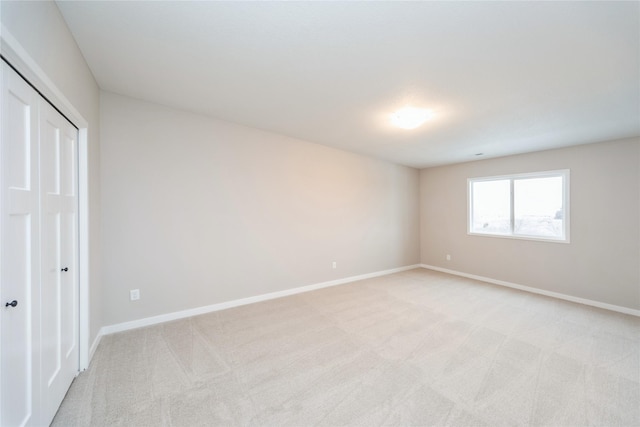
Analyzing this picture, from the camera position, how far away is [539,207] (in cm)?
438

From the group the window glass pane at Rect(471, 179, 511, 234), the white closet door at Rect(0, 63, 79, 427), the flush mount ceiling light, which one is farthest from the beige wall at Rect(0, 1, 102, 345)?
the window glass pane at Rect(471, 179, 511, 234)

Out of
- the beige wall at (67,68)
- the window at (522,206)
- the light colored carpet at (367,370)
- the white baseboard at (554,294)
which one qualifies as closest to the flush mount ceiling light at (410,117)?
the light colored carpet at (367,370)

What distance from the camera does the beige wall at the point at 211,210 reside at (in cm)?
269

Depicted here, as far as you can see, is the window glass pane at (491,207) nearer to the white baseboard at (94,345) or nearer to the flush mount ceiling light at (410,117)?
the flush mount ceiling light at (410,117)

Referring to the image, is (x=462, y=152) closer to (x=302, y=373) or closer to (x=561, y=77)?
(x=561, y=77)

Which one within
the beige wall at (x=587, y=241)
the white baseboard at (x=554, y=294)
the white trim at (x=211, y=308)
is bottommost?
the white baseboard at (x=554, y=294)

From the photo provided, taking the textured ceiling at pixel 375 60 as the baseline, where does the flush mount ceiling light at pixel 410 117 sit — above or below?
below

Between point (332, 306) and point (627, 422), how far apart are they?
103 inches

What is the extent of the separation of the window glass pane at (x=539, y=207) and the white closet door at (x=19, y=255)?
615 cm

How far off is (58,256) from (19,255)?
1.76 feet

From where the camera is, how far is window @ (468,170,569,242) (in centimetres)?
413

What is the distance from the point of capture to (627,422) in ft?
5.29

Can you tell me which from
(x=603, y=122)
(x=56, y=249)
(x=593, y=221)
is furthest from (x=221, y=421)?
(x=593, y=221)

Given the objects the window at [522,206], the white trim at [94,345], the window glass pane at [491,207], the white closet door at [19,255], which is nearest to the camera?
the white closet door at [19,255]
